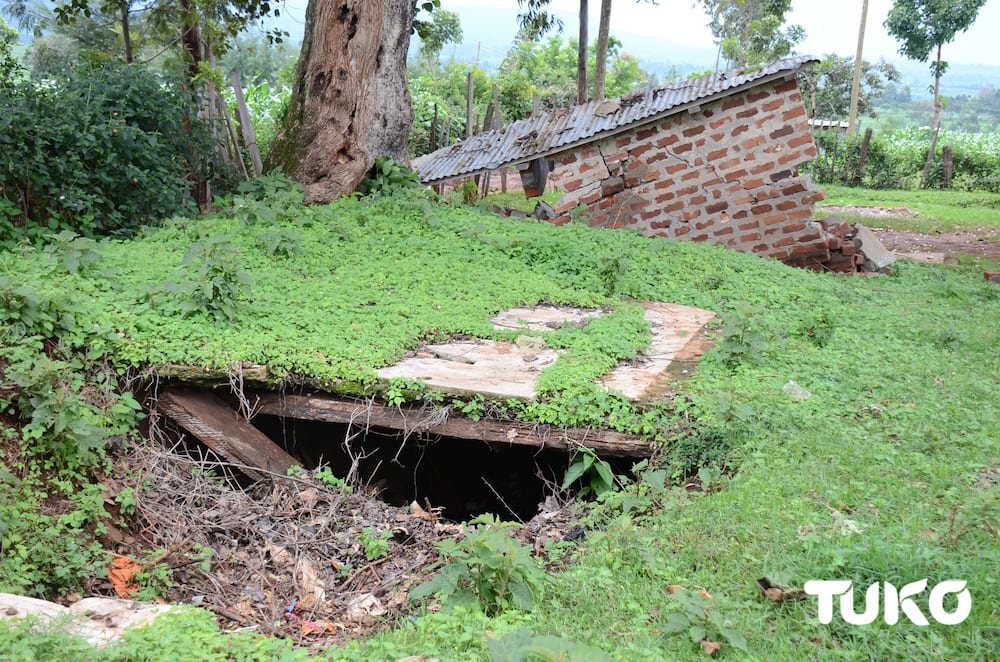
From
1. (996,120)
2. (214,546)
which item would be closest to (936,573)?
(214,546)

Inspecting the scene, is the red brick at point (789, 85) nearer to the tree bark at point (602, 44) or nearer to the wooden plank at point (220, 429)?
the wooden plank at point (220, 429)

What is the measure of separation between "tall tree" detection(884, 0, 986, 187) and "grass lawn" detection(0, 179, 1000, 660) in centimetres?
2905

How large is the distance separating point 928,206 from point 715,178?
1060 centimetres

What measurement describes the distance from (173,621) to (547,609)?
1454 millimetres

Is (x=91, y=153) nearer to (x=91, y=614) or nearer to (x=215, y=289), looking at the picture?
(x=215, y=289)

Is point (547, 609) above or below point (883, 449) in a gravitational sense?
below

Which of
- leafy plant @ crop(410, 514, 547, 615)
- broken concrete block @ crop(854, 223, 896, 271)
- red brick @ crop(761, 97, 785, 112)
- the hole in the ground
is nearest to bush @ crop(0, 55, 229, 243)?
the hole in the ground

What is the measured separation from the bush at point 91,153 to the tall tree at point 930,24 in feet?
101

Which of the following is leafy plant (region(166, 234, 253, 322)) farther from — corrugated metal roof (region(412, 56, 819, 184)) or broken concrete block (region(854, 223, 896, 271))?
broken concrete block (region(854, 223, 896, 271))

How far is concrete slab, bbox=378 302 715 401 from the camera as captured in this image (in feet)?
15.2

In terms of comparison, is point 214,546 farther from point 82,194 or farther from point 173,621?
point 82,194

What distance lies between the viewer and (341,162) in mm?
8703

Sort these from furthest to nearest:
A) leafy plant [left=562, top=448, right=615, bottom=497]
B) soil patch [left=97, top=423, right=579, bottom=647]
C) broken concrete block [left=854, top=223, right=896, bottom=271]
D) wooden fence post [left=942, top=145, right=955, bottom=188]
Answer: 1. wooden fence post [left=942, top=145, right=955, bottom=188]
2. broken concrete block [left=854, top=223, right=896, bottom=271]
3. leafy plant [left=562, top=448, right=615, bottom=497]
4. soil patch [left=97, top=423, right=579, bottom=647]

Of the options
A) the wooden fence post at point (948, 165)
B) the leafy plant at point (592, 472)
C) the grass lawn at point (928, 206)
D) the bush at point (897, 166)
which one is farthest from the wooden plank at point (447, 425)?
the wooden fence post at point (948, 165)
